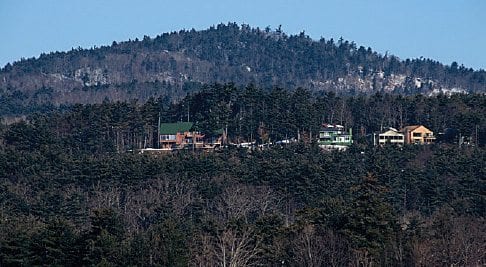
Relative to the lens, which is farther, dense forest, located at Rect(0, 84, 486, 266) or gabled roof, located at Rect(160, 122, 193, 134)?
gabled roof, located at Rect(160, 122, 193, 134)

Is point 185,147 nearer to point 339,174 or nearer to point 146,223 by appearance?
point 339,174

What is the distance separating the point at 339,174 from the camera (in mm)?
44344

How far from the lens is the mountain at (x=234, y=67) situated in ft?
495

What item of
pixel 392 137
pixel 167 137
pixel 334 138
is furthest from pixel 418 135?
pixel 167 137

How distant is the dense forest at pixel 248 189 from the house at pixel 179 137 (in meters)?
1.06

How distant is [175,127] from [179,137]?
4.47 ft

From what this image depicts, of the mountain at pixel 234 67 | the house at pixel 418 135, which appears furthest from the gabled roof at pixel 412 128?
the mountain at pixel 234 67

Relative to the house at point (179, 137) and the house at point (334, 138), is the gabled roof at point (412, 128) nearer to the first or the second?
the house at point (334, 138)

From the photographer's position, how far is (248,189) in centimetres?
4219

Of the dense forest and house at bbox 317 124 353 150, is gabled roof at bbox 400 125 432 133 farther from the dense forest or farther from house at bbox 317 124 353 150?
house at bbox 317 124 353 150

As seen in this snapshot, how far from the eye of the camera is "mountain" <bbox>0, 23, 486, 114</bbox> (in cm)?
15100

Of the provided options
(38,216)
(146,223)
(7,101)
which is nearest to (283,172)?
(146,223)

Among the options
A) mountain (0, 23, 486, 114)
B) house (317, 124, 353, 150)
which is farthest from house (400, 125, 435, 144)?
mountain (0, 23, 486, 114)

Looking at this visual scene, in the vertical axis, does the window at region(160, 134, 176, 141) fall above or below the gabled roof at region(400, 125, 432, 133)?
below
